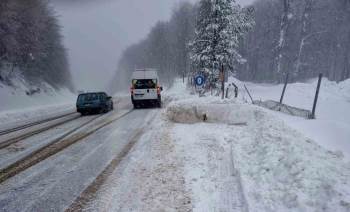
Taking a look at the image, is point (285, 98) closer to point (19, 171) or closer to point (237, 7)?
point (237, 7)

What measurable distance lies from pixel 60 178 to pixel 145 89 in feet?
48.1

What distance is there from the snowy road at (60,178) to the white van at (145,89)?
11014 millimetres

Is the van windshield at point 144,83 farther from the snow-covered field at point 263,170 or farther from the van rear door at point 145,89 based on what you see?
the snow-covered field at point 263,170

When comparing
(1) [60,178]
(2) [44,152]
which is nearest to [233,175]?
(1) [60,178]

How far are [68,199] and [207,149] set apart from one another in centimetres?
399

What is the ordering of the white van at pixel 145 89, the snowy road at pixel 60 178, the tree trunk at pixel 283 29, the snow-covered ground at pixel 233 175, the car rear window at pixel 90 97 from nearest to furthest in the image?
the snow-covered ground at pixel 233 175
the snowy road at pixel 60 178
the car rear window at pixel 90 97
the white van at pixel 145 89
the tree trunk at pixel 283 29

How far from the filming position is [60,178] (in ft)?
19.1

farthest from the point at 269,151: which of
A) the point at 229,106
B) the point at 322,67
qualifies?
the point at 322,67

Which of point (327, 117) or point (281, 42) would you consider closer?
point (327, 117)

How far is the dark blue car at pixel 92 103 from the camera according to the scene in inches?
695

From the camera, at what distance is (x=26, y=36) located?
2453 centimetres

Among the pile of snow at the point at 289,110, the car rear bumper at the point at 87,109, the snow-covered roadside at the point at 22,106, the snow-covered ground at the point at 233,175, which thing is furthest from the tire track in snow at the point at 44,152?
the snow-covered roadside at the point at 22,106

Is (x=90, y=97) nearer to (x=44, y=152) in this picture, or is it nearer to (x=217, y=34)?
(x=44, y=152)

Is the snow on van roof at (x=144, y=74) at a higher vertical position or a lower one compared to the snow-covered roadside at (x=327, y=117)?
higher
